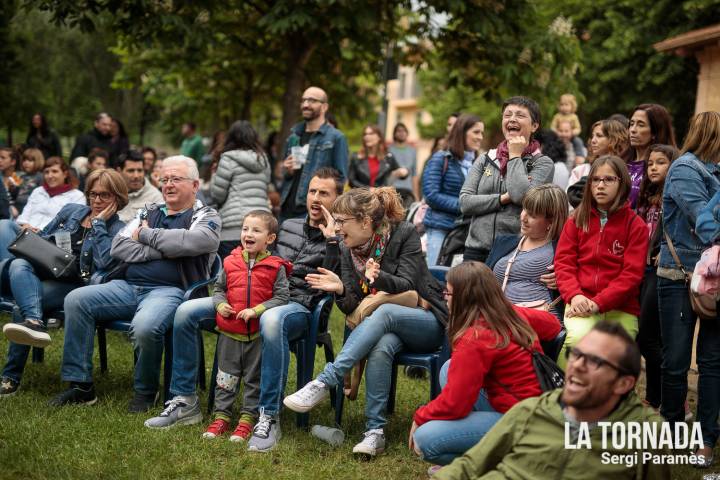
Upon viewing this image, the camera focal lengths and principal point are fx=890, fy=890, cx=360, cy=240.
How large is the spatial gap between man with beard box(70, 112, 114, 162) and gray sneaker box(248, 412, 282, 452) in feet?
26.0

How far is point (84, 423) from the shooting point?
5.82 metres

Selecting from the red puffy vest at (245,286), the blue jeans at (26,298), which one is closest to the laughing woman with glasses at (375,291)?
the red puffy vest at (245,286)

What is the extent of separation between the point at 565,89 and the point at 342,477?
991 centimetres

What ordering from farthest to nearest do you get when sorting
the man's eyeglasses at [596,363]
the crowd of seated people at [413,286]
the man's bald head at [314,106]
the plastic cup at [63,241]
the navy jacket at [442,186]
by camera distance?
the man's bald head at [314,106], the navy jacket at [442,186], the plastic cup at [63,241], the crowd of seated people at [413,286], the man's eyeglasses at [596,363]

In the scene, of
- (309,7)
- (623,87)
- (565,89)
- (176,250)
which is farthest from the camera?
(623,87)

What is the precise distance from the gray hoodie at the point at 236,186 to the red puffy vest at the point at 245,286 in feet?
7.73

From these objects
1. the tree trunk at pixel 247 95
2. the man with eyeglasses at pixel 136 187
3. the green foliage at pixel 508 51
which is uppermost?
the green foliage at pixel 508 51

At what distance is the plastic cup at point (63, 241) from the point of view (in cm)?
697

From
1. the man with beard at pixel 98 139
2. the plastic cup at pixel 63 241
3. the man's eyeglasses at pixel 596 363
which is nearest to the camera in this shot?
the man's eyeglasses at pixel 596 363

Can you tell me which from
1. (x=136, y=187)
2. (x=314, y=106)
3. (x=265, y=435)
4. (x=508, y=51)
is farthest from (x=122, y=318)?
(x=508, y=51)

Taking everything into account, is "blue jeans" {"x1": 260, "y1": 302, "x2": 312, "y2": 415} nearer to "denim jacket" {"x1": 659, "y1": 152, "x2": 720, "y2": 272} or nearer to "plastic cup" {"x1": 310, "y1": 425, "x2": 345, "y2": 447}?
"plastic cup" {"x1": 310, "y1": 425, "x2": 345, "y2": 447}

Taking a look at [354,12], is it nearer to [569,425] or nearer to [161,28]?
[161,28]

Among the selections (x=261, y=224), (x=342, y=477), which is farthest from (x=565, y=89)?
(x=342, y=477)

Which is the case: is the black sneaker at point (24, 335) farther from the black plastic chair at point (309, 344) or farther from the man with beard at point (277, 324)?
the black plastic chair at point (309, 344)
